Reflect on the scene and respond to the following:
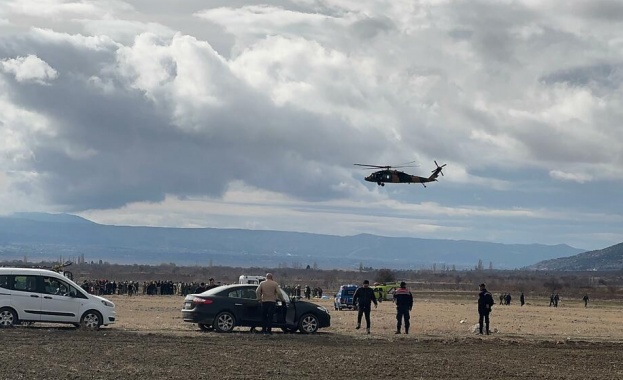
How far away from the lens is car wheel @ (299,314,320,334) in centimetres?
2942

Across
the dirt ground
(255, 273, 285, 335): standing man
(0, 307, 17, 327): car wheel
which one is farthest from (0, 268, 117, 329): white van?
(255, 273, 285, 335): standing man

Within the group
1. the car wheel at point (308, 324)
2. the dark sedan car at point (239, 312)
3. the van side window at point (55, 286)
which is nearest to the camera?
the van side window at point (55, 286)

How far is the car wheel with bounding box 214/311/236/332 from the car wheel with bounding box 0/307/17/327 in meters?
5.52

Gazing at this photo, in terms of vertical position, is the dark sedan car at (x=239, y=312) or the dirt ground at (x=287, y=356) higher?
the dark sedan car at (x=239, y=312)

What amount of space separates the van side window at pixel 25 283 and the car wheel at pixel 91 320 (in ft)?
5.18

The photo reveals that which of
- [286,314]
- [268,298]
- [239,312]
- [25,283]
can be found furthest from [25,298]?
[286,314]

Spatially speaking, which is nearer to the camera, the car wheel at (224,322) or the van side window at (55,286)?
the van side window at (55,286)

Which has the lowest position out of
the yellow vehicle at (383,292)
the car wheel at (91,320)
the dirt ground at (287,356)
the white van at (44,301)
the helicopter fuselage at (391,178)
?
the dirt ground at (287,356)

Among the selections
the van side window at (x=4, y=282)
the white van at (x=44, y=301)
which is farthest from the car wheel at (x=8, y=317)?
the van side window at (x=4, y=282)

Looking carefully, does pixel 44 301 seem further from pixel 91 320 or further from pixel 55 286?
pixel 91 320

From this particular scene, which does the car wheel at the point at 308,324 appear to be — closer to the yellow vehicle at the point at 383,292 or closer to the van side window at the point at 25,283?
the van side window at the point at 25,283

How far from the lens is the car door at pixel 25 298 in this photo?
90.8ft

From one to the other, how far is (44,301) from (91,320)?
4.69 ft

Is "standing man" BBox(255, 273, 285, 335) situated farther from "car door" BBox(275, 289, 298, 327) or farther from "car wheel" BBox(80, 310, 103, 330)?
"car wheel" BBox(80, 310, 103, 330)
